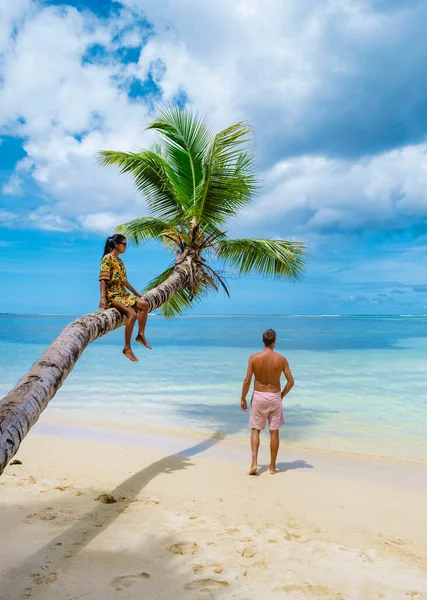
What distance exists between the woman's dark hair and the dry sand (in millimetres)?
2792

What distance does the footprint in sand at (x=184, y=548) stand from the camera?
4090mm

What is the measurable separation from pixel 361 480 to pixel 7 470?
15.6 ft

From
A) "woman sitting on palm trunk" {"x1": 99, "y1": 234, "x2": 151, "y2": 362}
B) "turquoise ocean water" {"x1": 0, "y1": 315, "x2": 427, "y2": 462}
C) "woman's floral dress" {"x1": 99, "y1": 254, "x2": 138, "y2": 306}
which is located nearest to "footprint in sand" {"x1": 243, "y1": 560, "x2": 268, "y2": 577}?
"woman sitting on palm trunk" {"x1": 99, "y1": 234, "x2": 151, "y2": 362}

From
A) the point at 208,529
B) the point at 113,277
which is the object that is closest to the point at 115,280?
the point at 113,277

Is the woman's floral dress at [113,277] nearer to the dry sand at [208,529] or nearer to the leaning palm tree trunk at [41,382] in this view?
the leaning palm tree trunk at [41,382]

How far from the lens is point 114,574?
12.1 ft

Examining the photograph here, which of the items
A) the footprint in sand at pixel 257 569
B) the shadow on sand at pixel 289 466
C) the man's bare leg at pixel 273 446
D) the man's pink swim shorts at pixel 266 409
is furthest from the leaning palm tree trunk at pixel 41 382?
the shadow on sand at pixel 289 466

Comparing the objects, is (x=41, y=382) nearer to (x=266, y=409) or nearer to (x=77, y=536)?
(x=77, y=536)

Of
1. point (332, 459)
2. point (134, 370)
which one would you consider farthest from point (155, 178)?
point (134, 370)

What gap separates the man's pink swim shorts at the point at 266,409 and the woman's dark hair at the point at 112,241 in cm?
266

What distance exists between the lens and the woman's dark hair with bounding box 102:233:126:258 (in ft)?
18.0

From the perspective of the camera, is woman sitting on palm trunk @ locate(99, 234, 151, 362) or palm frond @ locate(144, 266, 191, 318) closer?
woman sitting on palm trunk @ locate(99, 234, 151, 362)

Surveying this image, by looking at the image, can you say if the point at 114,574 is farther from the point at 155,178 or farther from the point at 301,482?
the point at 155,178

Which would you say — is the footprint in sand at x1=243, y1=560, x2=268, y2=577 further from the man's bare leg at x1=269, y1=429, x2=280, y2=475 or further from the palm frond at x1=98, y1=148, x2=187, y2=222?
the palm frond at x1=98, y1=148, x2=187, y2=222
